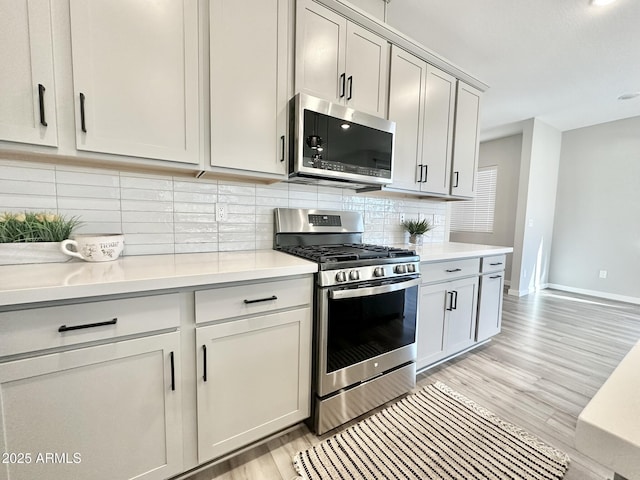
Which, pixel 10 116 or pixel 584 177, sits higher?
pixel 584 177

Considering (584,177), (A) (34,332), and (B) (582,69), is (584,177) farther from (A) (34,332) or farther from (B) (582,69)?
(A) (34,332)

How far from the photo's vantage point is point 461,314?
2.20 m

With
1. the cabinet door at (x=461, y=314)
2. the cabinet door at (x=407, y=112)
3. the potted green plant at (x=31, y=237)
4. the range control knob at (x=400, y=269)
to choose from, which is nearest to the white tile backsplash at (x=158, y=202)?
the potted green plant at (x=31, y=237)

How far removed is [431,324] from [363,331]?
Answer: 71cm

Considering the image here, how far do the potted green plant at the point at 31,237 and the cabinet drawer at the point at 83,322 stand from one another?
492mm

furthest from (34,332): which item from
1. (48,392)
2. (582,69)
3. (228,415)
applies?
(582,69)

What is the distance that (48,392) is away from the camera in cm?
89

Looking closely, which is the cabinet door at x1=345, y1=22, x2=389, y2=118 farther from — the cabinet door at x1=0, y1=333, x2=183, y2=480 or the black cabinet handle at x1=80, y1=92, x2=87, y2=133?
the cabinet door at x1=0, y1=333, x2=183, y2=480

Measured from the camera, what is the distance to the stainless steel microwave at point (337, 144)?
1.57 meters

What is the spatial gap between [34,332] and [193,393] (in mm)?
589

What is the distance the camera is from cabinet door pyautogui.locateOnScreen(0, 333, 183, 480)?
2.81ft

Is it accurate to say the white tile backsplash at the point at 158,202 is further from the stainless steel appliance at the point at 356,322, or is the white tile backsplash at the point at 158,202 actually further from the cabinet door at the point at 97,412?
the cabinet door at the point at 97,412

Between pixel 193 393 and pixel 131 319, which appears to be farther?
pixel 193 393

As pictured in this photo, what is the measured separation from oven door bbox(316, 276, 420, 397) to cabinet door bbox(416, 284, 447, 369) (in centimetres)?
13
